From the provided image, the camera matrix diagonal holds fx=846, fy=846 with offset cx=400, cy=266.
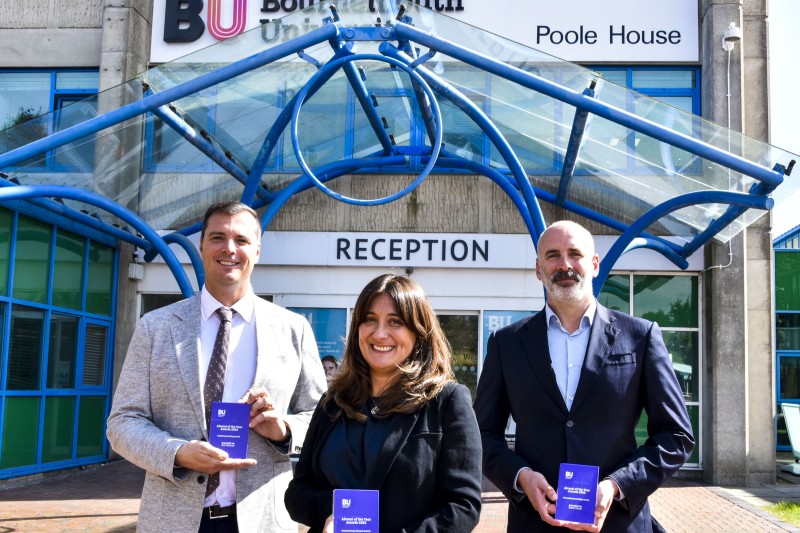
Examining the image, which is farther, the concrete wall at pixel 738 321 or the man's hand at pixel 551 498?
the concrete wall at pixel 738 321

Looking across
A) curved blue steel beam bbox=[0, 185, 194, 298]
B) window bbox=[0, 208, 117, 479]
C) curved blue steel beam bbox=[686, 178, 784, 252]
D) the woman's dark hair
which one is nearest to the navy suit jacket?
the woman's dark hair

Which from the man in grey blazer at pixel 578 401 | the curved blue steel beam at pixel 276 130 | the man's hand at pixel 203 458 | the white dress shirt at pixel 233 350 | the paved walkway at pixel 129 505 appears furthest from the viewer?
the curved blue steel beam at pixel 276 130

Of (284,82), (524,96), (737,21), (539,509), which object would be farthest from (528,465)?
(737,21)

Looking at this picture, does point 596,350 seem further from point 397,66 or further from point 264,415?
point 397,66

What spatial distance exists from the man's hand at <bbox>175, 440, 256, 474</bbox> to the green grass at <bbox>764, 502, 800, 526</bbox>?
7.51m

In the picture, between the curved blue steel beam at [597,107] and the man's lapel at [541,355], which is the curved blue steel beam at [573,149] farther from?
the man's lapel at [541,355]

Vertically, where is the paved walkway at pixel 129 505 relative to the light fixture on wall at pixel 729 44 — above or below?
below

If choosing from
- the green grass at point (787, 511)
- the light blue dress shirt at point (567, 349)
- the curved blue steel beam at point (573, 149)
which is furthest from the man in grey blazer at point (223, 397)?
the green grass at point (787, 511)

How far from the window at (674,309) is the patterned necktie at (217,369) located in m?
9.81

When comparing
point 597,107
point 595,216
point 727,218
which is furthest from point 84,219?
point 727,218

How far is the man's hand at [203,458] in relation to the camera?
2.66 m

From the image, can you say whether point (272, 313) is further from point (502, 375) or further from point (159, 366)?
point (502, 375)

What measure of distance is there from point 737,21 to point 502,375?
1047 centimetres

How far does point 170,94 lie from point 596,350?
6.41 meters
